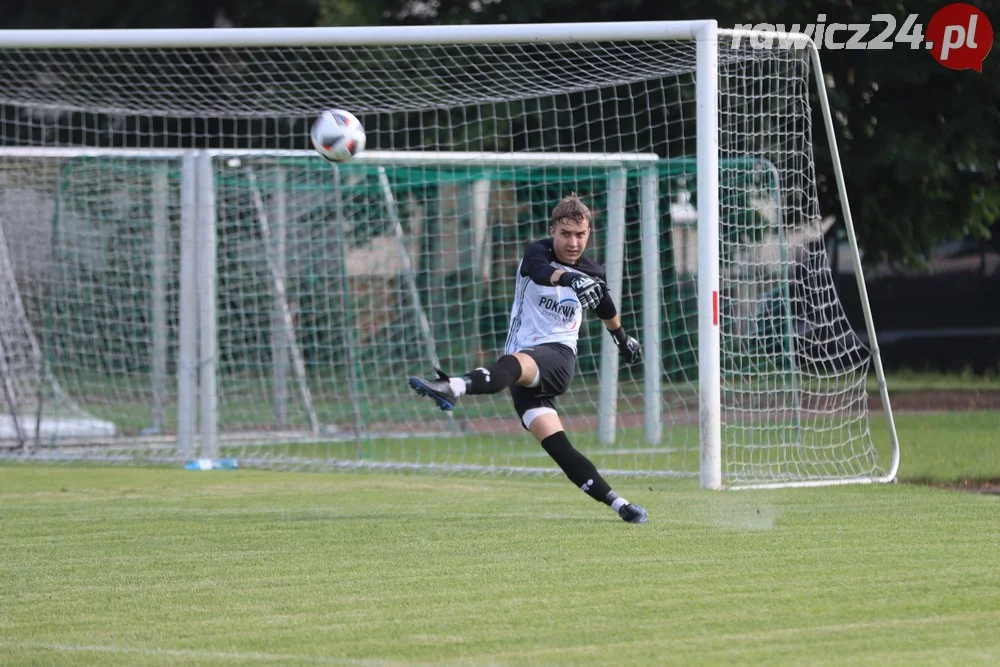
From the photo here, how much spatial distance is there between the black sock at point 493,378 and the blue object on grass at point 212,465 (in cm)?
489

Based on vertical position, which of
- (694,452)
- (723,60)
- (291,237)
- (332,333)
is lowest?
(694,452)

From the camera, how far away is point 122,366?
15117mm

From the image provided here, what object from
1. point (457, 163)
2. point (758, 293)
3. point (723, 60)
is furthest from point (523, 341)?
point (457, 163)

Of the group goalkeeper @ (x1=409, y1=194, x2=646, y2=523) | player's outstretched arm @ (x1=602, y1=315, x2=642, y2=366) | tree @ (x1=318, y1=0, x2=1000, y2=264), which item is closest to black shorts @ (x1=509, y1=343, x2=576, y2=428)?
goalkeeper @ (x1=409, y1=194, x2=646, y2=523)

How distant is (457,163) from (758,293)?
3293 millimetres

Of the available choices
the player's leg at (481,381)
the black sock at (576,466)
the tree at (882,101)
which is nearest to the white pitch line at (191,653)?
the player's leg at (481,381)

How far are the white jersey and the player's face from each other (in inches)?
4.4

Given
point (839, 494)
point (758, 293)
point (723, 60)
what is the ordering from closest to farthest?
1. point (839, 494)
2. point (723, 60)
3. point (758, 293)

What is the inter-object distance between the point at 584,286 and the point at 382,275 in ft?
27.9

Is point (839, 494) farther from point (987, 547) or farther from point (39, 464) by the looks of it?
point (39, 464)

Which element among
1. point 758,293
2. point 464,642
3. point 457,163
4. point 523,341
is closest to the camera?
point 464,642

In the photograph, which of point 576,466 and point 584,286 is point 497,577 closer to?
point 576,466

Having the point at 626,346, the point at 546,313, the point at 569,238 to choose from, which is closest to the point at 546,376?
the point at 546,313

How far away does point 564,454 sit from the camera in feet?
26.1
